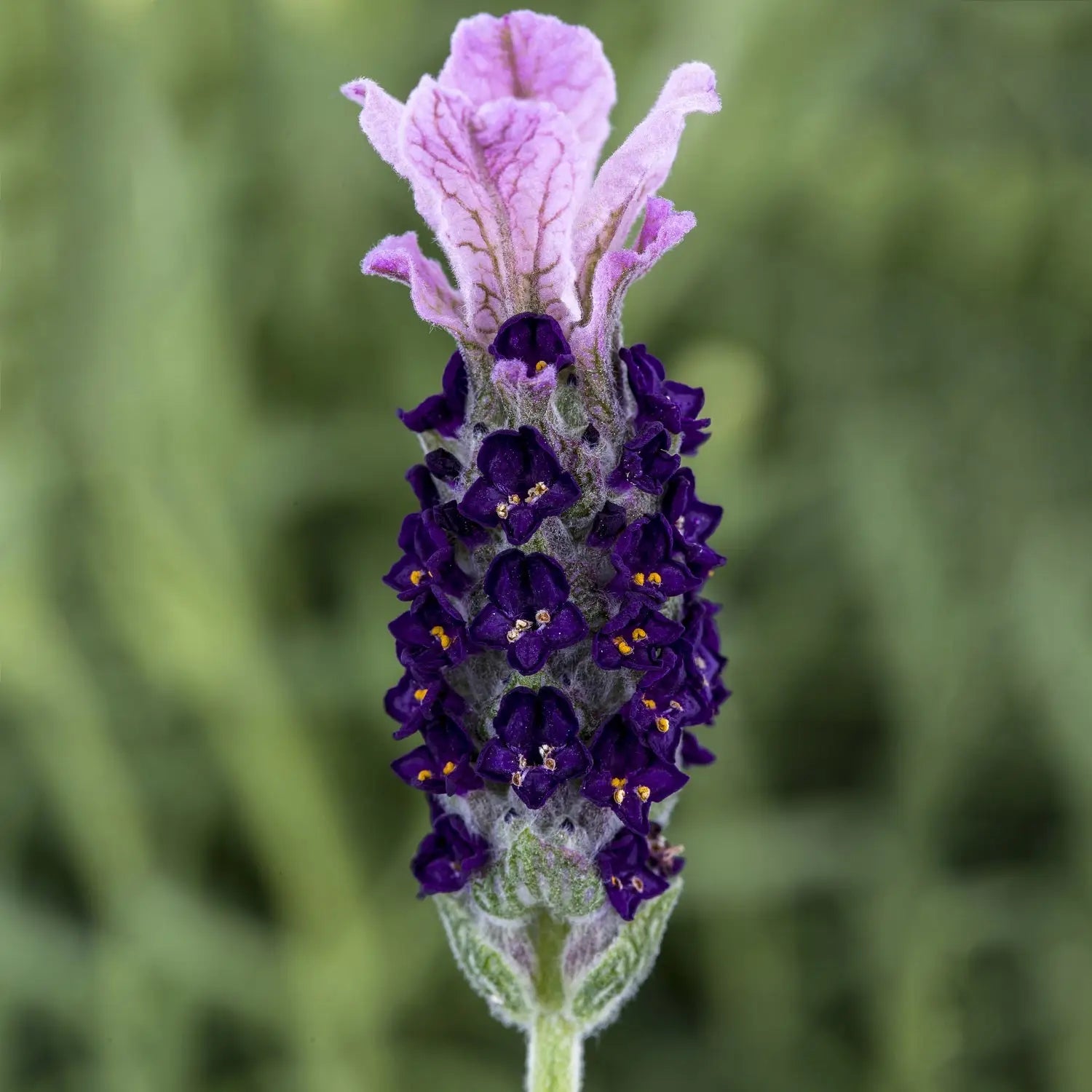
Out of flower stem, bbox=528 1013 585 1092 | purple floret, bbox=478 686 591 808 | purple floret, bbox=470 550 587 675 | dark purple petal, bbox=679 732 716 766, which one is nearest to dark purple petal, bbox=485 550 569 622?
purple floret, bbox=470 550 587 675

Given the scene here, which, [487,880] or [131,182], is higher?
[131,182]

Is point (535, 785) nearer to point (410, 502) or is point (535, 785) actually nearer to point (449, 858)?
point (449, 858)

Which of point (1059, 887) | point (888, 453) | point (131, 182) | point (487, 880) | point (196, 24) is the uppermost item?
point (196, 24)

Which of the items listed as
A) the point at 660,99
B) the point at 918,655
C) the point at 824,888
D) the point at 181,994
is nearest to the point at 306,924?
the point at 181,994

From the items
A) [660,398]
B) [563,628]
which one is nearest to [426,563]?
[563,628]

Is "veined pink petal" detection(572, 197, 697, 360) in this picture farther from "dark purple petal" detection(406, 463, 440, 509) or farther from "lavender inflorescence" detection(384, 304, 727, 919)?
"dark purple petal" detection(406, 463, 440, 509)

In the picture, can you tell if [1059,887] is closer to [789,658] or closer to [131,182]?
[789,658]

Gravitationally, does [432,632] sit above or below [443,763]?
above
